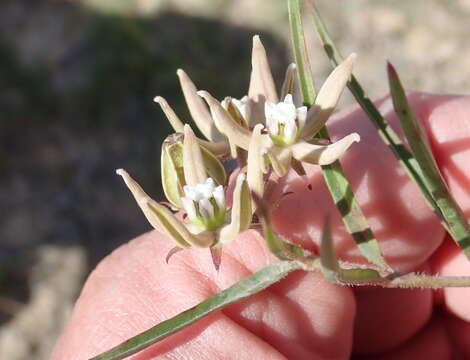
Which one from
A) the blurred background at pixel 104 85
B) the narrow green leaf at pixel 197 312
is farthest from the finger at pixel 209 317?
the blurred background at pixel 104 85

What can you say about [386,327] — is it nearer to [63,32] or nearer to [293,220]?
[293,220]

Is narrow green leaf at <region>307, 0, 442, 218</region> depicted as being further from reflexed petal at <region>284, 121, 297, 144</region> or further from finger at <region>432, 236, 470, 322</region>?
finger at <region>432, 236, 470, 322</region>

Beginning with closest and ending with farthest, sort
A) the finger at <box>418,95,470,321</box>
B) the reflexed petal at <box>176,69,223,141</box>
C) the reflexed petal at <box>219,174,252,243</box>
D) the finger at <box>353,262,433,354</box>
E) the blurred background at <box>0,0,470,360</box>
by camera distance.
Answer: the reflexed petal at <box>219,174,252,243</box> → the reflexed petal at <box>176,69,223,141</box> → the finger at <box>418,95,470,321</box> → the finger at <box>353,262,433,354</box> → the blurred background at <box>0,0,470,360</box>

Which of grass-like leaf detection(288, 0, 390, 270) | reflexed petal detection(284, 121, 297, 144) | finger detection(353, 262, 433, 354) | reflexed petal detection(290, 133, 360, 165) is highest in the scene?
reflexed petal detection(284, 121, 297, 144)

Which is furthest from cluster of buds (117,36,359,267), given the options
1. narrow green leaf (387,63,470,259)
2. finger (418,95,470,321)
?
finger (418,95,470,321)

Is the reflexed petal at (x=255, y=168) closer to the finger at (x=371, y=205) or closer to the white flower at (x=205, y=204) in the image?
the white flower at (x=205, y=204)

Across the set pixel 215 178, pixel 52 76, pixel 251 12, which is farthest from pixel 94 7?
pixel 215 178

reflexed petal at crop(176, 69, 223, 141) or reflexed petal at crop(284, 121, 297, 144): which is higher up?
reflexed petal at crop(176, 69, 223, 141)
